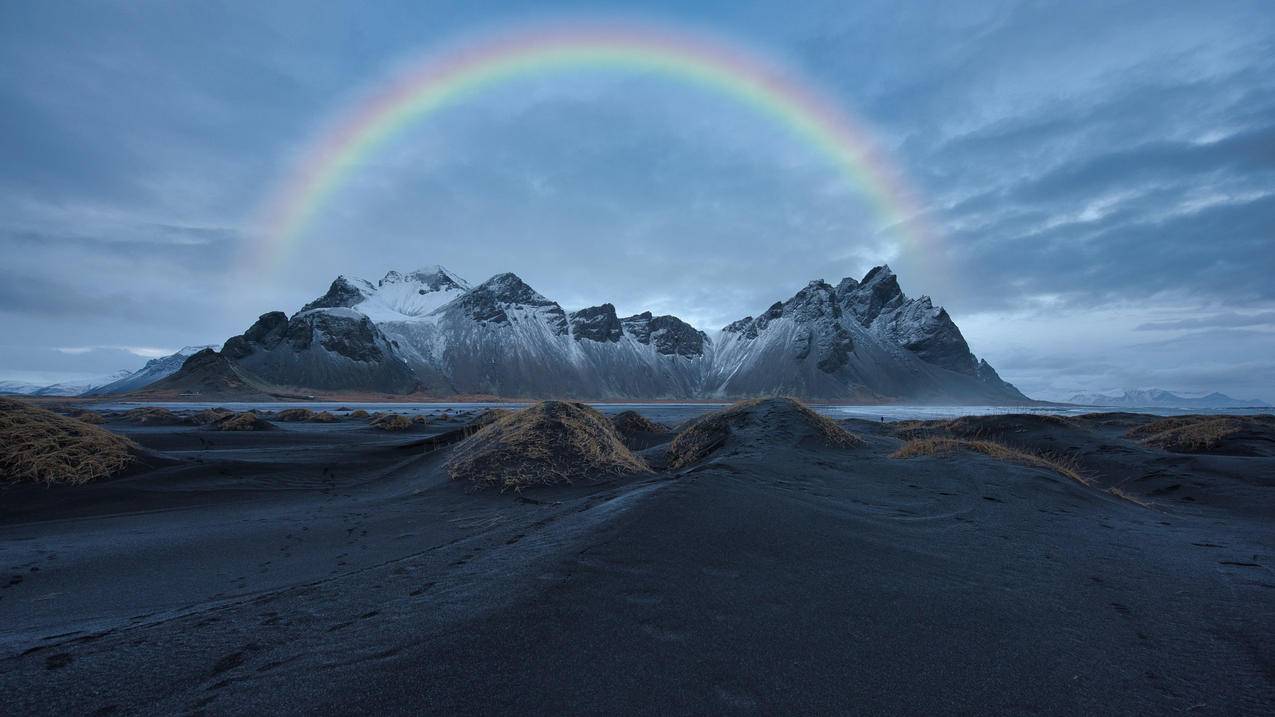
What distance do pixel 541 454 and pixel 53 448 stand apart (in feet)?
22.8

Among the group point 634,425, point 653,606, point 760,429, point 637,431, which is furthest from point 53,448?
point 634,425

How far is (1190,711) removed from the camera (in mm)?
2012

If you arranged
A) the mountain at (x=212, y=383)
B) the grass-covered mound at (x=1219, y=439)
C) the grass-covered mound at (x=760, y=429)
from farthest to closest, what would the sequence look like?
the mountain at (x=212, y=383)
the grass-covered mound at (x=1219, y=439)
the grass-covered mound at (x=760, y=429)

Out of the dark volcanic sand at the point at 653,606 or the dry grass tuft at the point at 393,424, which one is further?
the dry grass tuft at the point at 393,424

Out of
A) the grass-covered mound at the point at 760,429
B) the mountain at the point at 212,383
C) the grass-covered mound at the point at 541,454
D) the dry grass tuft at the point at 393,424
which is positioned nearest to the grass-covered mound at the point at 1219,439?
the grass-covered mound at the point at 760,429

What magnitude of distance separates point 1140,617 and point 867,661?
2116 mm

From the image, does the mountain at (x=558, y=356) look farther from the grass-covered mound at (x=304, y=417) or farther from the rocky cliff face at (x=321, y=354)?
the grass-covered mound at (x=304, y=417)

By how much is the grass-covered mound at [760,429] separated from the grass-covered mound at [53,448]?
367 inches

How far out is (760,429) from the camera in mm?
10742

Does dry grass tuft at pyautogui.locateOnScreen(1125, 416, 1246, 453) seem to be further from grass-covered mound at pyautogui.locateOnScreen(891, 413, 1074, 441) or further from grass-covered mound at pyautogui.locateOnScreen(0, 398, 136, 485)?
grass-covered mound at pyautogui.locateOnScreen(0, 398, 136, 485)

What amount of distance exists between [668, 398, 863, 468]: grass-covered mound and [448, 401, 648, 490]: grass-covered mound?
7.42 feet

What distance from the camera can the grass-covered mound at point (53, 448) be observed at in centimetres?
678

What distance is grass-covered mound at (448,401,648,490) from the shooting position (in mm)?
7789

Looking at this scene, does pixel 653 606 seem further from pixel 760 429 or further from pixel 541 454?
pixel 760 429
